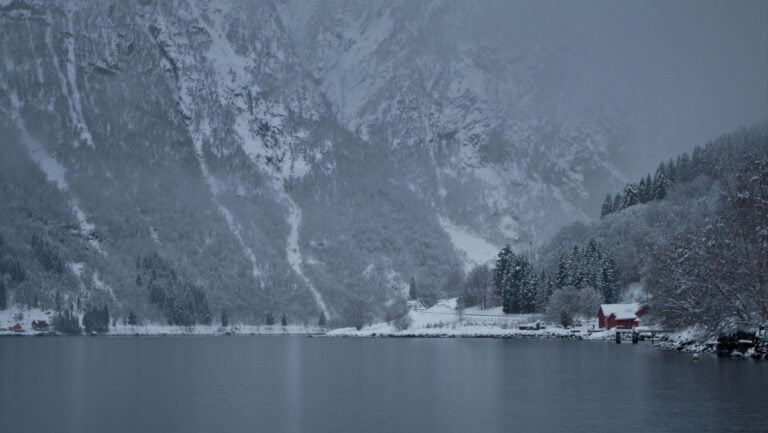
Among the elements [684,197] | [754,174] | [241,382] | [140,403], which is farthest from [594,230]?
[140,403]

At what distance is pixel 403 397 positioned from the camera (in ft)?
152

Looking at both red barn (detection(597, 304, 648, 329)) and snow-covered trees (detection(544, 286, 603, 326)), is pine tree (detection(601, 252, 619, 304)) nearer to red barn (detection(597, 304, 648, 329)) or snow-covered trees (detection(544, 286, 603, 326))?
snow-covered trees (detection(544, 286, 603, 326))

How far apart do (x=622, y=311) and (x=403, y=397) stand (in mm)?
88737

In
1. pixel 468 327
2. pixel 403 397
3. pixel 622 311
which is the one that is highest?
pixel 622 311

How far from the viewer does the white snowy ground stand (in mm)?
130250

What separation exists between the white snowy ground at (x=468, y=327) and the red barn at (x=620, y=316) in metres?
3.64

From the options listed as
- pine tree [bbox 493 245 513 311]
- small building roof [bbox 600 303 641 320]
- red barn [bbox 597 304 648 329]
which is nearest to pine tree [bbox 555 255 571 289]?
pine tree [bbox 493 245 513 311]

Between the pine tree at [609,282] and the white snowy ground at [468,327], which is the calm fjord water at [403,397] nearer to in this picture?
the white snowy ground at [468,327]

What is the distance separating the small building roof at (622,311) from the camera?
125m

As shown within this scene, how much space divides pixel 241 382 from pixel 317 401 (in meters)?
13.4

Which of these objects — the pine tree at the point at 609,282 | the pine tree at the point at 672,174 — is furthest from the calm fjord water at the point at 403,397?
the pine tree at the point at 672,174

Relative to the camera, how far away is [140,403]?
149 feet

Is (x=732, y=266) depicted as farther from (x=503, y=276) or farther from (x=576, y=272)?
(x=503, y=276)

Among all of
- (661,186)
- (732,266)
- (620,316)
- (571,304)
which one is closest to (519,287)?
(571,304)
